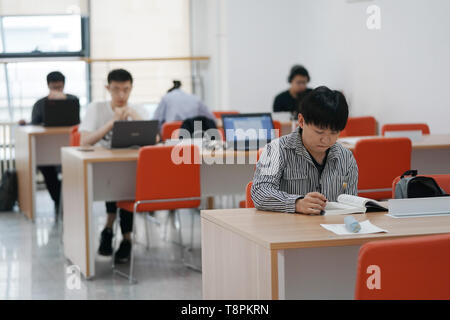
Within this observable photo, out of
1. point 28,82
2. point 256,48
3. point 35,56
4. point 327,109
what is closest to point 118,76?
point 327,109

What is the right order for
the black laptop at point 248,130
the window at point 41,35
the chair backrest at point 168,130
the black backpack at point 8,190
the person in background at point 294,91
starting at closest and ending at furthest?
the black laptop at point 248,130
the chair backrest at point 168,130
the black backpack at point 8,190
the person in background at point 294,91
the window at point 41,35

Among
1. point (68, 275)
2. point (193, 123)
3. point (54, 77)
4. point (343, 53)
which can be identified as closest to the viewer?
point (68, 275)

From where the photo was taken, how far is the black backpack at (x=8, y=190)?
700cm

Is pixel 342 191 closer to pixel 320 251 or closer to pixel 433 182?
pixel 433 182

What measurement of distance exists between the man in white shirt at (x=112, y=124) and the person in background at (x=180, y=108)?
1.64 meters

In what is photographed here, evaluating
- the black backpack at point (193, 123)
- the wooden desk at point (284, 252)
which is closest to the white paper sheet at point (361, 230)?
the wooden desk at point (284, 252)

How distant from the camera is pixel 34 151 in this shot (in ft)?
20.9

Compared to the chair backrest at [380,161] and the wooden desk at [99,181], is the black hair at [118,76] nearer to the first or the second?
the wooden desk at [99,181]

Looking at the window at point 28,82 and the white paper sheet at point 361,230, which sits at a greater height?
the window at point 28,82

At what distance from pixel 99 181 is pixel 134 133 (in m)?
0.42

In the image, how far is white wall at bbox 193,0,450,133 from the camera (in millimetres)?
5926

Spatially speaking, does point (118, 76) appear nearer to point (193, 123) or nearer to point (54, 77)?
point (193, 123)

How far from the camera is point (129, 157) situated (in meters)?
4.33
